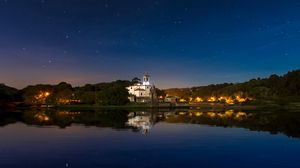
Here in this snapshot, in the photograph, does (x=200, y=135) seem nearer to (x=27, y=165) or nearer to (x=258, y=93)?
(x=27, y=165)

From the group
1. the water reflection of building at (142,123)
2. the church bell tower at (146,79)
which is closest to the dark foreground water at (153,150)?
the water reflection of building at (142,123)

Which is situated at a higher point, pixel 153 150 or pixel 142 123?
pixel 142 123

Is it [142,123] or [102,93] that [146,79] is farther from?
[142,123]

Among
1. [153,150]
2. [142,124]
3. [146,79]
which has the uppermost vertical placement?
[146,79]

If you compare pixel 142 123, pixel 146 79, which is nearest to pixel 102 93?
pixel 146 79

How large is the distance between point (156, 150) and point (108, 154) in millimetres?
3464

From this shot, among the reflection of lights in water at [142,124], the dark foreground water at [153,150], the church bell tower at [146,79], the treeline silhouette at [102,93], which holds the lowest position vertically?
the dark foreground water at [153,150]

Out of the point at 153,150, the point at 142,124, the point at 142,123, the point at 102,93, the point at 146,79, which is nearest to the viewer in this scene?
the point at 153,150

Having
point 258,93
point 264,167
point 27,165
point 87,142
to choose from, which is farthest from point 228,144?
point 258,93

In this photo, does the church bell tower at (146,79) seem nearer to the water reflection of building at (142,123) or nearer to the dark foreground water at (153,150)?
the water reflection of building at (142,123)

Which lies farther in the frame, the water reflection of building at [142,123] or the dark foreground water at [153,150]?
A: the water reflection of building at [142,123]

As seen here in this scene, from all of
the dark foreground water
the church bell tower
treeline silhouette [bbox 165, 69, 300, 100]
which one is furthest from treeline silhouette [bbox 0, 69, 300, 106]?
the dark foreground water

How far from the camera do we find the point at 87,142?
28188mm

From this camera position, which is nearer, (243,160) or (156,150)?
(243,160)
